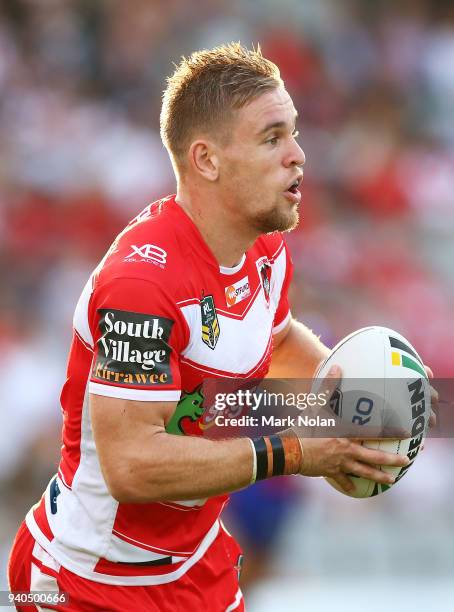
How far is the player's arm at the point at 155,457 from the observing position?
135 inches

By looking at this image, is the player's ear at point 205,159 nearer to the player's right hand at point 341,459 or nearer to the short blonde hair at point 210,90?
the short blonde hair at point 210,90

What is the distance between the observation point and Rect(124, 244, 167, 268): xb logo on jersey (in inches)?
142

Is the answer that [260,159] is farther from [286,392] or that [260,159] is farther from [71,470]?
[71,470]

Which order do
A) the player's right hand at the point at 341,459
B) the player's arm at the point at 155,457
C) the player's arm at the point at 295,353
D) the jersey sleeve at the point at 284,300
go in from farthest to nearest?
the player's arm at the point at 295,353
the jersey sleeve at the point at 284,300
the player's right hand at the point at 341,459
the player's arm at the point at 155,457

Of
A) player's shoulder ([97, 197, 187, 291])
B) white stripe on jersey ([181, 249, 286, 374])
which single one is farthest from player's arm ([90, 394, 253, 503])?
player's shoulder ([97, 197, 187, 291])

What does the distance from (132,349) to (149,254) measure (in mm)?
360

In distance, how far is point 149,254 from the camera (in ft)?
11.9

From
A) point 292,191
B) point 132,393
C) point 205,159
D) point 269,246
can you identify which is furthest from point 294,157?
point 132,393

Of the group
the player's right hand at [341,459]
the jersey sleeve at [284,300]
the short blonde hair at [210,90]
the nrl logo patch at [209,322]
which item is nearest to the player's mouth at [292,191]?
the short blonde hair at [210,90]

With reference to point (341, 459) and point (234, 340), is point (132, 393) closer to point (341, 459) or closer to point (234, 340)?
point (234, 340)

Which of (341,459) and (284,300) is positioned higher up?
(284,300)

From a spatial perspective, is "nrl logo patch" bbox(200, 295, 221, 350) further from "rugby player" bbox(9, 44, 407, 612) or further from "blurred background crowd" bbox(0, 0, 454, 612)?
"blurred background crowd" bbox(0, 0, 454, 612)

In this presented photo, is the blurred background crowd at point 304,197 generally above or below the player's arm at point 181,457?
above

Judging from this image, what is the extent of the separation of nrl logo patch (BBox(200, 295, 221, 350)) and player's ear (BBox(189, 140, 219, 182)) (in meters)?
0.46
